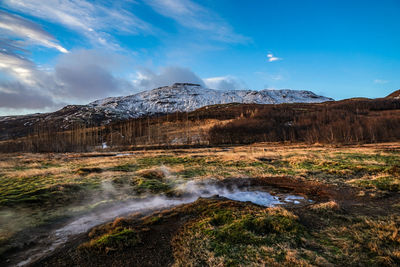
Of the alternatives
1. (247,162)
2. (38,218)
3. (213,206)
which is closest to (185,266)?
(213,206)

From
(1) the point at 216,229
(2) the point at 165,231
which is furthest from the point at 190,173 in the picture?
(1) the point at 216,229

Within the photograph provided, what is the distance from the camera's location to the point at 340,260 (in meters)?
6.13

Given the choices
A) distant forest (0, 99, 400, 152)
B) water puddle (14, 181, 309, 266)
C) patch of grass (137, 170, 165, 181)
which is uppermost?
distant forest (0, 99, 400, 152)

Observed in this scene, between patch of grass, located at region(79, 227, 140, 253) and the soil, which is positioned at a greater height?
patch of grass, located at region(79, 227, 140, 253)

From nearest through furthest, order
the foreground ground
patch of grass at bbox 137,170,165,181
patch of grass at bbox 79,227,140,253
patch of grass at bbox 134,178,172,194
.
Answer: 1. the foreground ground
2. patch of grass at bbox 79,227,140,253
3. patch of grass at bbox 134,178,172,194
4. patch of grass at bbox 137,170,165,181

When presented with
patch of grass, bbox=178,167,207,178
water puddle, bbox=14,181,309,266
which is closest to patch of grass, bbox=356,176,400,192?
water puddle, bbox=14,181,309,266

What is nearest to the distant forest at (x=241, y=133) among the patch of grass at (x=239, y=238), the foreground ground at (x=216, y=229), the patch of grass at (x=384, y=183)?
the foreground ground at (x=216, y=229)

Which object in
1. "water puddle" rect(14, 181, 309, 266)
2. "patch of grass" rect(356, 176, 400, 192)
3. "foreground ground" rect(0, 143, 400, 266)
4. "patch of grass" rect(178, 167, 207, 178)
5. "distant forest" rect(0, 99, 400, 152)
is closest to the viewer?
"foreground ground" rect(0, 143, 400, 266)

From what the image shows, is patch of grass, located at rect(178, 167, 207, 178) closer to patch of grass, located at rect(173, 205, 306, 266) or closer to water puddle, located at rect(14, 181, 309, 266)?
water puddle, located at rect(14, 181, 309, 266)

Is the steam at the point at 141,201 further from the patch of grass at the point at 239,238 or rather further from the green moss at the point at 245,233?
the green moss at the point at 245,233

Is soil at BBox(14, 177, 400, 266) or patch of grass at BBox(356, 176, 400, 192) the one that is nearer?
soil at BBox(14, 177, 400, 266)

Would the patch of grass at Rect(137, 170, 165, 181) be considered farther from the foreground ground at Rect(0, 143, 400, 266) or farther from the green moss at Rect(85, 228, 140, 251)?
the green moss at Rect(85, 228, 140, 251)

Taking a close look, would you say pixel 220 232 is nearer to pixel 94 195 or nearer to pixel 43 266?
pixel 43 266

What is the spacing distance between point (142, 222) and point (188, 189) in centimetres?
629
